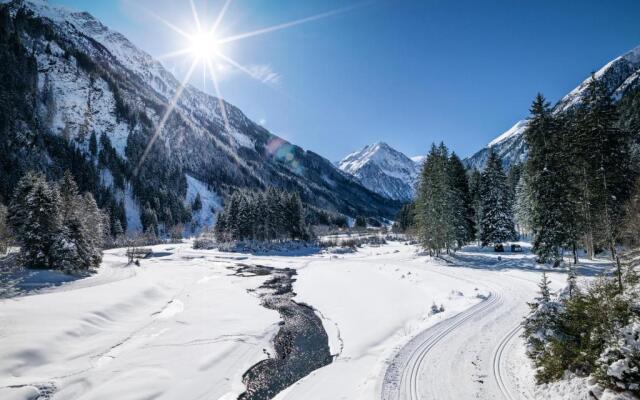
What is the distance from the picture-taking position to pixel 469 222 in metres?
54.4

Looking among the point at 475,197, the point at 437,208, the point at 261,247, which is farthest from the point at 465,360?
the point at 261,247

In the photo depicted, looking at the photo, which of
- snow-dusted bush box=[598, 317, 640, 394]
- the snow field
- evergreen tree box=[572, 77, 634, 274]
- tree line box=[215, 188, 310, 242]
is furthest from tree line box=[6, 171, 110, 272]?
evergreen tree box=[572, 77, 634, 274]

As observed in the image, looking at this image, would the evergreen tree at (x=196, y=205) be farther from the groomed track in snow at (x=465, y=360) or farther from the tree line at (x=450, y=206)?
the groomed track in snow at (x=465, y=360)

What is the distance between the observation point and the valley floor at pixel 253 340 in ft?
42.2

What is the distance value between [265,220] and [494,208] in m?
Result: 56.7

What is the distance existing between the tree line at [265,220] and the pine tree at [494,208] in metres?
49.8

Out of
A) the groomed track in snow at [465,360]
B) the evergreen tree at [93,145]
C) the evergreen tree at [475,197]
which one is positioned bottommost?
the groomed track in snow at [465,360]

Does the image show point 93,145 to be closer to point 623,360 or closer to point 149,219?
point 149,219

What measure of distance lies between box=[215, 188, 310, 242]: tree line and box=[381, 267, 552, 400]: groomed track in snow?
69.1 meters

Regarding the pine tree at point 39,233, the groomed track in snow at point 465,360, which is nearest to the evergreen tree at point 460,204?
the groomed track in snow at point 465,360

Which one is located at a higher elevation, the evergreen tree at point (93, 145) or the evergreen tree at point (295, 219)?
the evergreen tree at point (93, 145)

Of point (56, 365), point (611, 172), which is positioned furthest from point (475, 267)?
point (56, 365)

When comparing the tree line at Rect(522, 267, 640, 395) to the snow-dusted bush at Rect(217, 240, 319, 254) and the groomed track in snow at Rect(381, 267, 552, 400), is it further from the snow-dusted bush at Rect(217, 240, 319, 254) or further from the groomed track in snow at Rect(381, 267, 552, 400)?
the snow-dusted bush at Rect(217, 240, 319, 254)

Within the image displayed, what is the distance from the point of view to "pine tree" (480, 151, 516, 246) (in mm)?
46281
